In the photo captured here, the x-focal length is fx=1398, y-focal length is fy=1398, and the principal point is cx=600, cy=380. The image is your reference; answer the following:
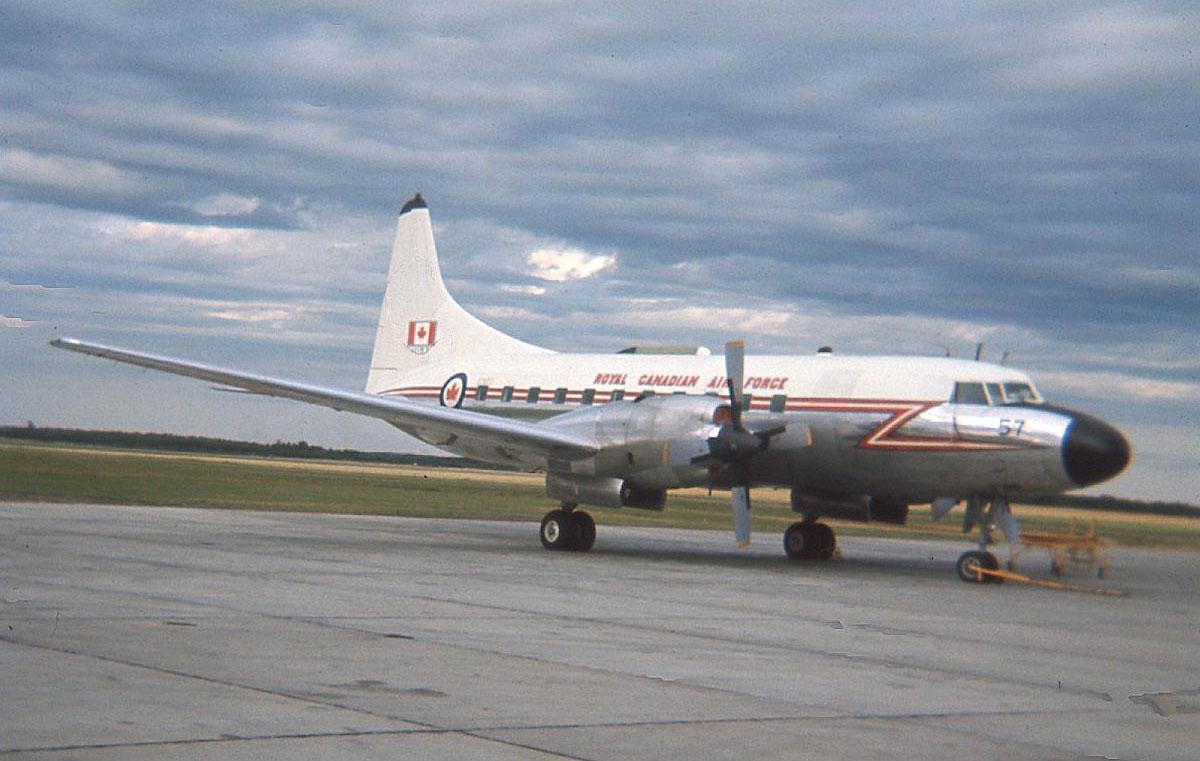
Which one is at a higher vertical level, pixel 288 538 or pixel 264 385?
pixel 264 385

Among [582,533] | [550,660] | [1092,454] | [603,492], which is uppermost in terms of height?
[1092,454]

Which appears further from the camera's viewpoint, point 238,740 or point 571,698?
point 571,698

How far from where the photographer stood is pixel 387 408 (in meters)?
23.2

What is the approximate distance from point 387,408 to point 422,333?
8729 mm

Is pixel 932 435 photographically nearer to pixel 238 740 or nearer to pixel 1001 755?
pixel 1001 755

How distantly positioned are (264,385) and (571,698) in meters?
15.3

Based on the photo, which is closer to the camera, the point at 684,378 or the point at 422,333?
the point at 684,378

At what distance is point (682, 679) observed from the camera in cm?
1028

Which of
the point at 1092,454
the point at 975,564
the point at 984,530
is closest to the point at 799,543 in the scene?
the point at 984,530

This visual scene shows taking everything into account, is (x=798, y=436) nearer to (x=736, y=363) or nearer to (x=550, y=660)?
(x=736, y=363)

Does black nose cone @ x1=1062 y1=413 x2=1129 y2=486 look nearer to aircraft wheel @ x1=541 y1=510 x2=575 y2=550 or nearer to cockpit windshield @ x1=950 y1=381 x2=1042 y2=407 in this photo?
cockpit windshield @ x1=950 y1=381 x2=1042 y2=407

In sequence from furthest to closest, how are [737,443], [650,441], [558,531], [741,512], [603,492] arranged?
1. [558,531]
2. [603,492]
3. [741,512]
4. [650,441]
5. [737,443]

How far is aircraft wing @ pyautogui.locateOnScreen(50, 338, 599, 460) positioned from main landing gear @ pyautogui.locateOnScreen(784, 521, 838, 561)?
4.56 metres

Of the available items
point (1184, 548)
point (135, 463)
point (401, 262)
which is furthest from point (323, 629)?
point (135, 463)
